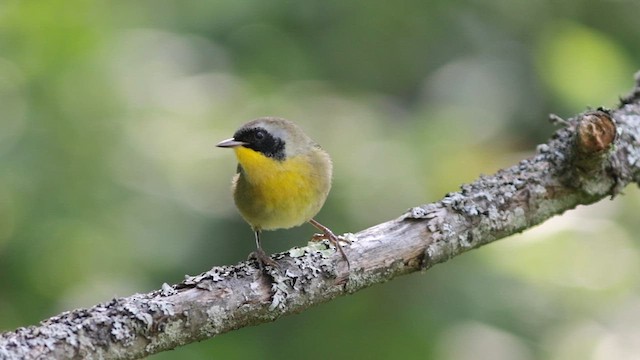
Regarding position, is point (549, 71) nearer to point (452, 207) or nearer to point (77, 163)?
point (452, 207)

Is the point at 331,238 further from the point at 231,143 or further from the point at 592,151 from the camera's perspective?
the point at 592,151

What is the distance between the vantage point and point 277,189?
14.2ft

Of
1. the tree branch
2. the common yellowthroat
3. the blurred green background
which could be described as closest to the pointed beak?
the common yellowthroat

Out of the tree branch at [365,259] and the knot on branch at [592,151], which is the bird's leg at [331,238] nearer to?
the tree branch at [365,259]

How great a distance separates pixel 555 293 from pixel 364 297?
1.07 metres

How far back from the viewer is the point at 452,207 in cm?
406

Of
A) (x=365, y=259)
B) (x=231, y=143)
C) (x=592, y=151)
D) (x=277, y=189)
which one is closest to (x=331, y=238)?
(x=365, y=259)

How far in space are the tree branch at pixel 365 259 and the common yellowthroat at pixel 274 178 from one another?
→ 1.36ft

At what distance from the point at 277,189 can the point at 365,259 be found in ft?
2.34

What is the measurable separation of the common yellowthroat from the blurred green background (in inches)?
18.6

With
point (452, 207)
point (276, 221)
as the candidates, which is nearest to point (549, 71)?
point (452, 207)

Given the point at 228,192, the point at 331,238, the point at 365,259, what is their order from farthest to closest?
the point at 228,192 < the point at 331,238 < the point at 365,259

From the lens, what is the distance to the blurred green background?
452 cm

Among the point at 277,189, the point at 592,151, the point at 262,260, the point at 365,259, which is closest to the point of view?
the point at 262,260
